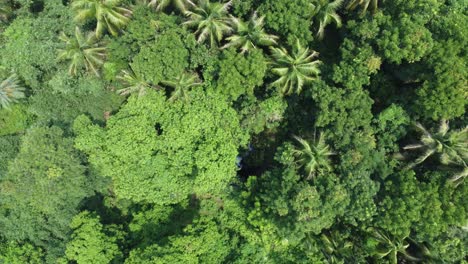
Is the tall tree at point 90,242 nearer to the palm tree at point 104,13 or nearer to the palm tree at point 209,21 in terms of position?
the palm tree at point 104,13

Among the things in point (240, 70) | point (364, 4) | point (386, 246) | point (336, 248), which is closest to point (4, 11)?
point (240, 70)

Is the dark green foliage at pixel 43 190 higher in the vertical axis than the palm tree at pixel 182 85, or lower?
lower

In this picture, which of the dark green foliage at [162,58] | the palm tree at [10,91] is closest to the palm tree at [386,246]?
the dark green foliage at [162,58]

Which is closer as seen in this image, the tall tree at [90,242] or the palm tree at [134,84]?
the palm tree at [134,84]

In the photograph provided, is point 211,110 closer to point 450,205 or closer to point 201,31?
point 201,31

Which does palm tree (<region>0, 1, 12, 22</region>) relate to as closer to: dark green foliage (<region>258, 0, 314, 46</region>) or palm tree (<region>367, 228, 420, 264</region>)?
dark green foliage (<region>258, 0, 314, 46</region>)

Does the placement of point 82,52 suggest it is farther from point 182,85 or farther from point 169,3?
point 182,85

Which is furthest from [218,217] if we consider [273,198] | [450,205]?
[450,205]

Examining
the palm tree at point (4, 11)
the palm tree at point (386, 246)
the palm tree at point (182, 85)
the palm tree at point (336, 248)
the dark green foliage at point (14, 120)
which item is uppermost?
the palm tree at point (4, 11)
